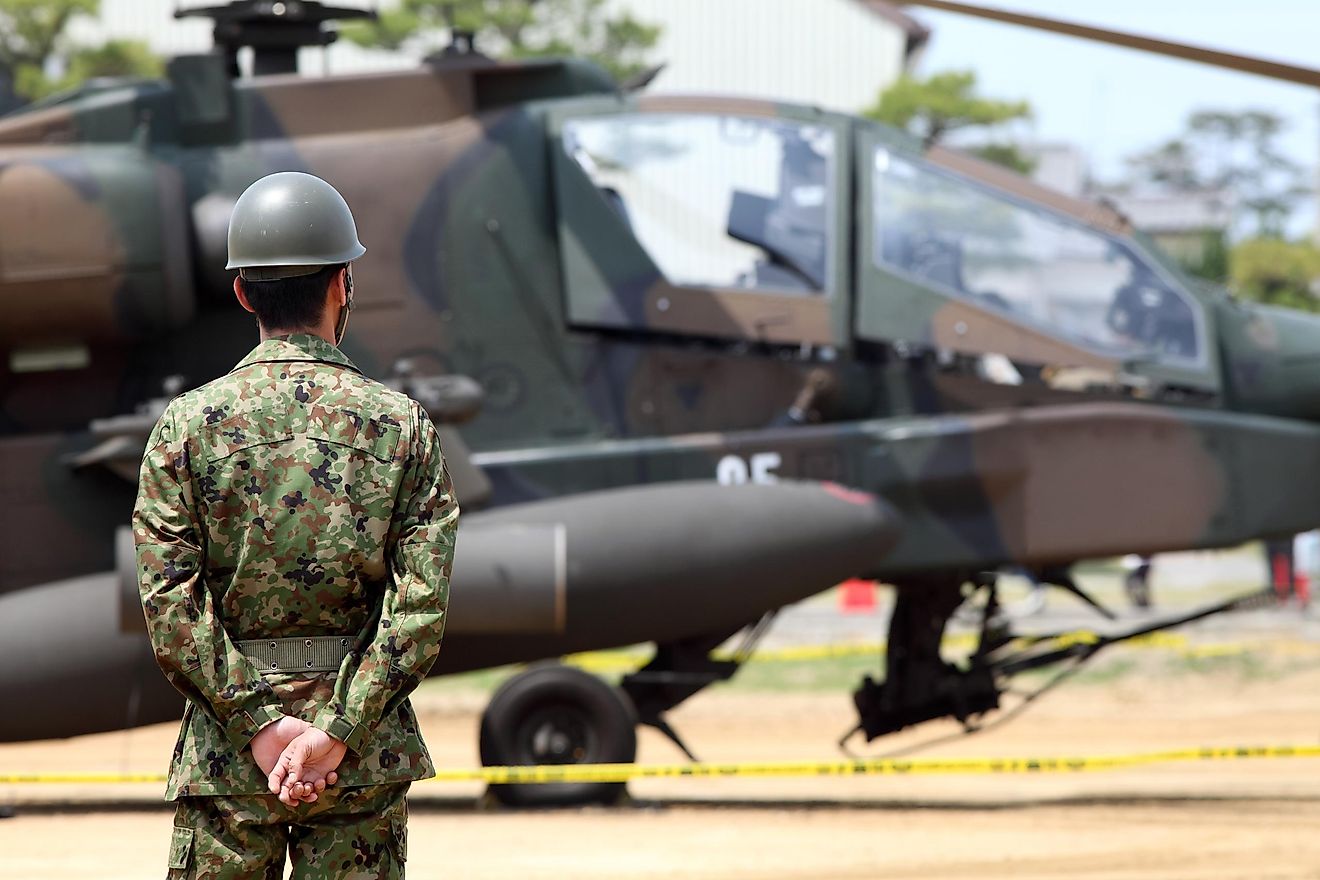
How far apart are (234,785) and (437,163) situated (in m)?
5.99

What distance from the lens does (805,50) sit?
40.0 metres

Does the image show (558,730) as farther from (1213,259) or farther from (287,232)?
(1213,259)

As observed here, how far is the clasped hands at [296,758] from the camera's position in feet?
11.6

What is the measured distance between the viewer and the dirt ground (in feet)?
23.8

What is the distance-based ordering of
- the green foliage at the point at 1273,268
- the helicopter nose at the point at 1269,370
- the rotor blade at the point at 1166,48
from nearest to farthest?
the rotor blade at the point at 1166,48
the helicopter nose at the point at 1269,370
the green foliage at the point at 1273,268

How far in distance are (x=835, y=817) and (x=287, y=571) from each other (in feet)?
18.3

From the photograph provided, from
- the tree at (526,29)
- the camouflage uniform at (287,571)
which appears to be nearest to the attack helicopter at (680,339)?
the camouflage uniform at (287,571)

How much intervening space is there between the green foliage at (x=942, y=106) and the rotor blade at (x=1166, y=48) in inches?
1290

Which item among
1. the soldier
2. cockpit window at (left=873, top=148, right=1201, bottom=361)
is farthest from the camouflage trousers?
cockpit window at (left=873, top=148, right=1201, bottom=361)

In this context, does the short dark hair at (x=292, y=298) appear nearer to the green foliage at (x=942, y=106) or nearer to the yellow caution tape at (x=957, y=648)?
the yellow caution tape at (x=957, y=648)

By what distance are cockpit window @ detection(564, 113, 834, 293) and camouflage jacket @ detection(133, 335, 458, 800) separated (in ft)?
18.5

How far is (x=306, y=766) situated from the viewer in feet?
11.6

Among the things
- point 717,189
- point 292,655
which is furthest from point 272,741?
point 717,189

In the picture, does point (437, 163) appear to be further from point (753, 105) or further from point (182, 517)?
point (182, 517)
